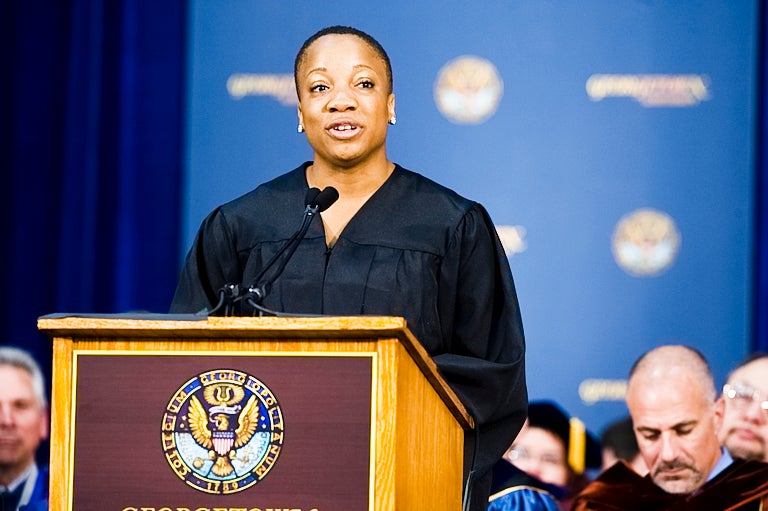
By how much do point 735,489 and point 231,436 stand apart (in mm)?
2717

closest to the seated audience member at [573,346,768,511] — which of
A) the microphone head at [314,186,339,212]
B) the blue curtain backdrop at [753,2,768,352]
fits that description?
the blue curtain backdrop at [753,2,768,352]

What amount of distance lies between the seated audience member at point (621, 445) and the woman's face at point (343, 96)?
8.08 feet

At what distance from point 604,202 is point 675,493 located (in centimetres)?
137

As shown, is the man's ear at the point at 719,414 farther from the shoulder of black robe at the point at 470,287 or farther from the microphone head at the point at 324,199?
the microphone head at the point at 324,199

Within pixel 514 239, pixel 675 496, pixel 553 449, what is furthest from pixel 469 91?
pixel 675 496

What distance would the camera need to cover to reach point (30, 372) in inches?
224

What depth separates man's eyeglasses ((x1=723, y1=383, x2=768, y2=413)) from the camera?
5301 mm

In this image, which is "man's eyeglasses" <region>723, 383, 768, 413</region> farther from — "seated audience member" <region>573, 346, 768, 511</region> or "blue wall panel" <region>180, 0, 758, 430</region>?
"blue wall panel" <region>180, 0, 758, 430</region>

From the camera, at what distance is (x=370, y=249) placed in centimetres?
340

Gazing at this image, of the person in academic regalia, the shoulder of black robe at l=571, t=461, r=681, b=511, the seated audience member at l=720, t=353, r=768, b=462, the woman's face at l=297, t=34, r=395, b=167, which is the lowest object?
the shoulder of black robe at l=571, t=461, r=681, b=511

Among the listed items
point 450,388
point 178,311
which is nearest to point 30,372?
point 178,311

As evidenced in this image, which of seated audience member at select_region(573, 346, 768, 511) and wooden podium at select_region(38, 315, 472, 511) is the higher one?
wooden podium at select_region(38, 315, 472, 511)

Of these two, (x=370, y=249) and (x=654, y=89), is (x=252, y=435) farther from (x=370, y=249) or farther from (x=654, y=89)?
(x=654, y=89)

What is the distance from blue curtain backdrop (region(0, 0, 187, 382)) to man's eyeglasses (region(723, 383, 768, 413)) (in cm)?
244
